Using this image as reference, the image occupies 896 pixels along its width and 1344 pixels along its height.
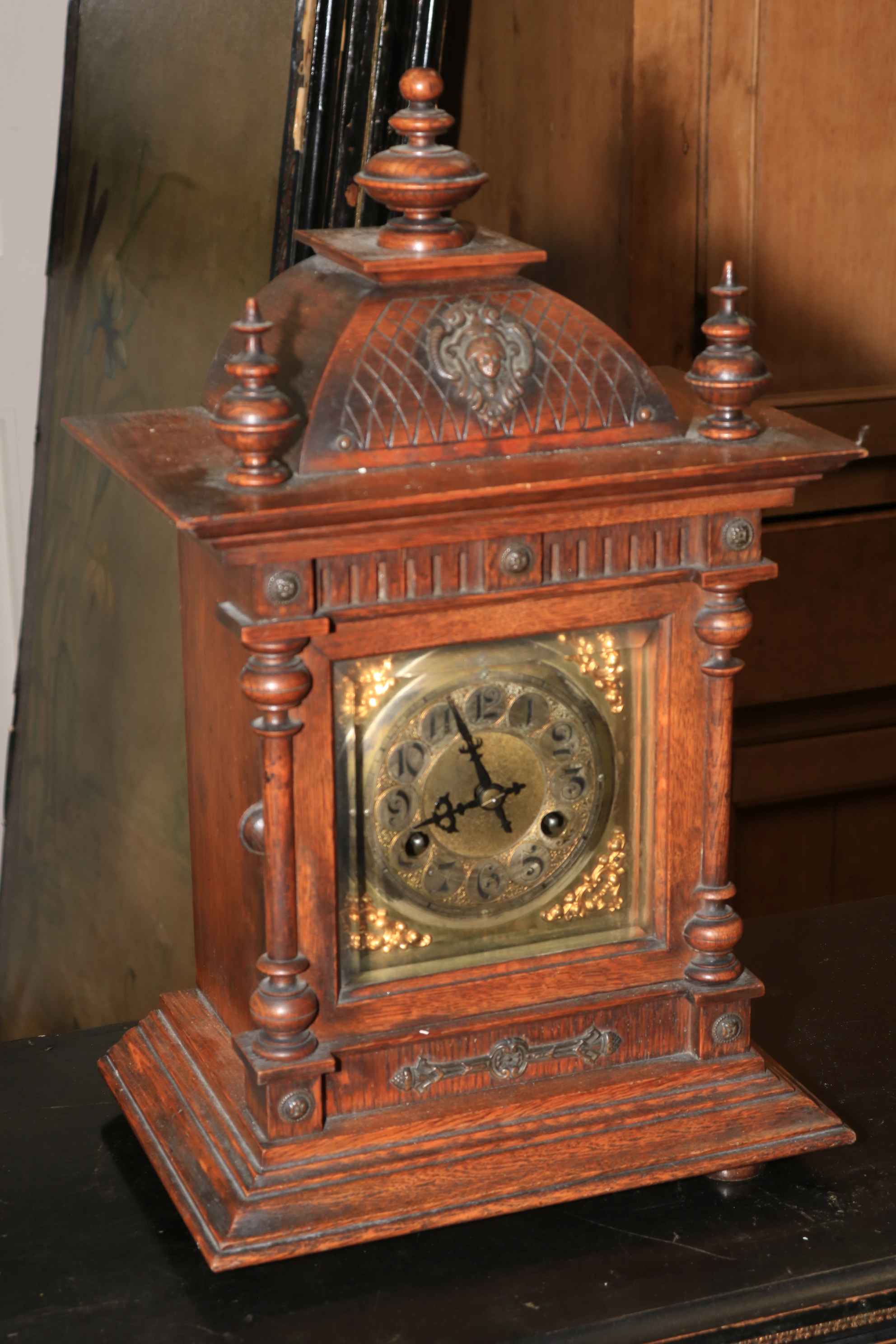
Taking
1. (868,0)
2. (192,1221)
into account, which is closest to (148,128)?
(868,0)

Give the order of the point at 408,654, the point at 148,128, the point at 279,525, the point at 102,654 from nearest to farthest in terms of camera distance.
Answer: the point at 279,525 < the point at 408,654 < the point at 148,128 < the point at 102,654

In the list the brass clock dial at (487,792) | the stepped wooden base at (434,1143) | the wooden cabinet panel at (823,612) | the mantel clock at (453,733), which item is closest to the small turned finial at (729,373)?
the mantel clock at (453,733)

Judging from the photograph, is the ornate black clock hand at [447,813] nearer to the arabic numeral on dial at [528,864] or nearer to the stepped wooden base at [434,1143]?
the arabic numeral on dial at [528,864]

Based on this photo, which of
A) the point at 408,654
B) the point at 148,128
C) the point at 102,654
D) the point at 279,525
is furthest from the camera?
the point at 102,654

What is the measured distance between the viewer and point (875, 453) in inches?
94.7

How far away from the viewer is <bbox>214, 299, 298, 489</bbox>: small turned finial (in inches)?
45.6

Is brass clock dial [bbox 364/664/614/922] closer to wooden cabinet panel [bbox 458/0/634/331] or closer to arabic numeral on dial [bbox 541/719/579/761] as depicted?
arabic numeral on dial [bbox 541/719/579/761]

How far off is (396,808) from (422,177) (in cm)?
43

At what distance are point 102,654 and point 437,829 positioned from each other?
1065 mm

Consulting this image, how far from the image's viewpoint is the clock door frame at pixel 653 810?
1253mm

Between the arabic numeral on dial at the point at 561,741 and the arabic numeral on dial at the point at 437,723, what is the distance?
0.08m

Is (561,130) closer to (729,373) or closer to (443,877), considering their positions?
(729,373)

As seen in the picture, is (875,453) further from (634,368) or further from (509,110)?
(634,368)

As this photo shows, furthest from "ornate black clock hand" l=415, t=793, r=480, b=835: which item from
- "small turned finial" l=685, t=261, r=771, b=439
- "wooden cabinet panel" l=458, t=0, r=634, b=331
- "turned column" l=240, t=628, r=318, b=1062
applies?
"wooden cabinet panel" l=458, t=0, r=634, b=331
